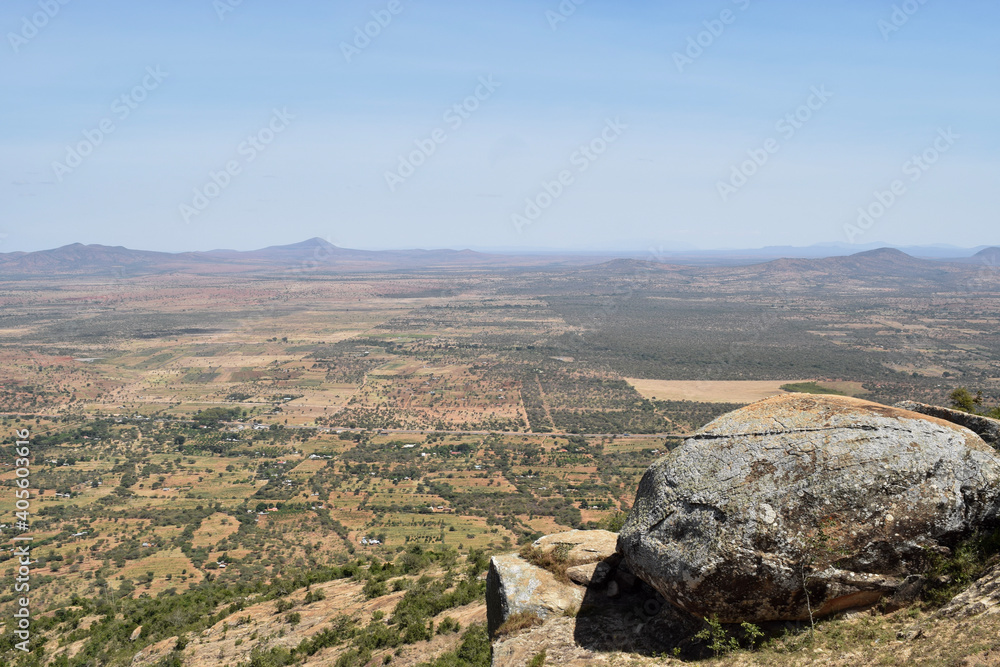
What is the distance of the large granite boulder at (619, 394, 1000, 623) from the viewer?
10.3 metres

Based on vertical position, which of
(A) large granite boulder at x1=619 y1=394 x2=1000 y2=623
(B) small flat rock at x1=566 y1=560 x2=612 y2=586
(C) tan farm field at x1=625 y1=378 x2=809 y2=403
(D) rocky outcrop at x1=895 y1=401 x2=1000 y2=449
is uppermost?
(D) rocky outcrop at x1=895 y1=401 x2=1000 y2=449

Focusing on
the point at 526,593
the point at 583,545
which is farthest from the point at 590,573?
the point at 526,593

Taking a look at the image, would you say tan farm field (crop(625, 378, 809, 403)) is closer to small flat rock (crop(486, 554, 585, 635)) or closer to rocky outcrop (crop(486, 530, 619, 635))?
rocky outcrop (crop(486, 530, 619, 635))

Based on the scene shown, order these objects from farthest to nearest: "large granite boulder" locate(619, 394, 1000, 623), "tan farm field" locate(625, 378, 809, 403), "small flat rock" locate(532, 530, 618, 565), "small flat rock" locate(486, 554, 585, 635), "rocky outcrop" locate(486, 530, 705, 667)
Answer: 1. "tan farm field" locate(625, 378, 809, 403)
2. "small flat rock" locate(532, 530, 618, 565)
3. "small flat rock" locate(486, 554, 585, 635)
4. "rocky outcrop" locate(486, 530, 705, 667)
5. "large granite boulder" locate(619, 394, 1000, 623)

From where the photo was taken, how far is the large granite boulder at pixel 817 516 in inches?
405

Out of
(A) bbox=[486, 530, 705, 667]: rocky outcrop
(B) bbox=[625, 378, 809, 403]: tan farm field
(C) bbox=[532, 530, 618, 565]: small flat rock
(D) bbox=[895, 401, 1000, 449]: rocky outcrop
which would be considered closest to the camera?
(A) bbox=[486, 530, 705, 667]: rocky outcrop

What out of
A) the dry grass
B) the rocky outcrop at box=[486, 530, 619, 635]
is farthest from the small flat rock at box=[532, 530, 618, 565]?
the dry grass

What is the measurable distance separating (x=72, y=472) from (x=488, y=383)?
60568 millimetres

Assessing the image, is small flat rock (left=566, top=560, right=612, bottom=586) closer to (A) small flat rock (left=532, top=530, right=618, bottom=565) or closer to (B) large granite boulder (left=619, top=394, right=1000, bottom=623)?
(A) small flat rock (left=532, top=530, right=618, bottom=565)

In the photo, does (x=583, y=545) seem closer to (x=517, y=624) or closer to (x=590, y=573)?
(x=590, y=573)

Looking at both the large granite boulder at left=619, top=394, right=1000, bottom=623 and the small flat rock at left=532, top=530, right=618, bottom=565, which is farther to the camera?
the small flat rock at left=532, top=530, right=618, bottom=565

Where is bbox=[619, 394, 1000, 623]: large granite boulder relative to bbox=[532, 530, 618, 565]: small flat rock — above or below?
above

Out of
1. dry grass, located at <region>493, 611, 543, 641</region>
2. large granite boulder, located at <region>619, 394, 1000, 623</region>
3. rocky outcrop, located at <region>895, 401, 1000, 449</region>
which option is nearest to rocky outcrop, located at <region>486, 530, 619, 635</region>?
dry grass, located at <region>493, 611, 543, 641</region>

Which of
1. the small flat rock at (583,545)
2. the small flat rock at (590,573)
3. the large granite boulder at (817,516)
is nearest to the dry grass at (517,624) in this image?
the small flat rock at (590,573)
